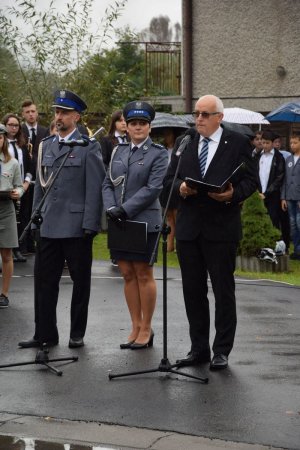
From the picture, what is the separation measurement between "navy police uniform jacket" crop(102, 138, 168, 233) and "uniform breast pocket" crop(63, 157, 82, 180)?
0.93 feet

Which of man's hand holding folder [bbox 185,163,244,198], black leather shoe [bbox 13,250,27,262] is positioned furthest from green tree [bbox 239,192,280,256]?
man's hand holding folder [bbox 185,163,244,198]

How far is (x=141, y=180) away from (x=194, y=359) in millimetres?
1583

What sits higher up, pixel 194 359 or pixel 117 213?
pixel 117 213

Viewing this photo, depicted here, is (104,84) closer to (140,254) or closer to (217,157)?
(140,254)

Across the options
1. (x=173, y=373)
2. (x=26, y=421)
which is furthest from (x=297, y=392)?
(x=26, y=421)

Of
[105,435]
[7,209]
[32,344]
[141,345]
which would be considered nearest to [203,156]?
[141,345]

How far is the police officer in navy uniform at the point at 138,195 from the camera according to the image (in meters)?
9.37

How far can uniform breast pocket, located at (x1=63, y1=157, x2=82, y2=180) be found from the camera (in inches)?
381

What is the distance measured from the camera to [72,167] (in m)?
9.67

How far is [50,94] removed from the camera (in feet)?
68.7

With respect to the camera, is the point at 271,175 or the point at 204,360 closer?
the point at 204,360

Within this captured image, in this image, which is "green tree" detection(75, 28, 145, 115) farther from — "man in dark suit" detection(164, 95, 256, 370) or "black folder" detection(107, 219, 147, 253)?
"man in dark suit" detection(164, 95, 256, 370)

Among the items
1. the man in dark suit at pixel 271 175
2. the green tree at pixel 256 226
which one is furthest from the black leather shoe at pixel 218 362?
the man in dark suit at pixel 271 175

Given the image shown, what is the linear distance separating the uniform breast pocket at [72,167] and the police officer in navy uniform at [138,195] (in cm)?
27
